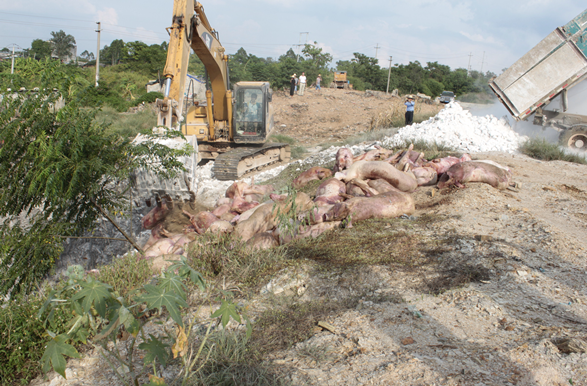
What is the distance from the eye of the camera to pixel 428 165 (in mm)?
8039

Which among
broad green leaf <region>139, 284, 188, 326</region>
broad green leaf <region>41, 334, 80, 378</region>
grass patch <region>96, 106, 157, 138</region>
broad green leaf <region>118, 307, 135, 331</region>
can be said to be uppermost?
grass patch <region>96, 106, 157, 138</region>

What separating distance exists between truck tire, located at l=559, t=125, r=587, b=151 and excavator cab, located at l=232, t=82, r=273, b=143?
9205 mm

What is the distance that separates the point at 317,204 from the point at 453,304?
3101 millimetres

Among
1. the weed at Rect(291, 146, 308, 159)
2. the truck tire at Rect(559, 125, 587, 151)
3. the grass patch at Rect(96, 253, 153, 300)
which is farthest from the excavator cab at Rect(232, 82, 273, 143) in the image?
the truck tire at Rect(559, 125, 587, 151)

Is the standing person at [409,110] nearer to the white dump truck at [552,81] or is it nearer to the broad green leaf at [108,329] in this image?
the white dump truck at [552,81]

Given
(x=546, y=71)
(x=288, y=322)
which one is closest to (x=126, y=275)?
(x=288, y=322)

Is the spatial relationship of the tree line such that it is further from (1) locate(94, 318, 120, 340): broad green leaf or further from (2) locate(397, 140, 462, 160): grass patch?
(1) locate(94, 318, 120, 340): broad green leaf

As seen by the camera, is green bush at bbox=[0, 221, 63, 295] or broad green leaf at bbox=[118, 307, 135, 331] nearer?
broad green leaf at bbox=[118, 307, 135, 331]

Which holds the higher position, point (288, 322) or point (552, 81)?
point (552, 81)

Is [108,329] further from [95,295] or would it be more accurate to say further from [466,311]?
[466,311]

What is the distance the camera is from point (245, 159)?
11.0m

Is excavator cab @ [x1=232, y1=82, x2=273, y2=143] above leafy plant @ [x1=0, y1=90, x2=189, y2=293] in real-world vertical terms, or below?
above

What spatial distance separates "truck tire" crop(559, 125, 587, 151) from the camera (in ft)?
37.8

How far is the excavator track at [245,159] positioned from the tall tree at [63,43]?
2645 inches
